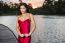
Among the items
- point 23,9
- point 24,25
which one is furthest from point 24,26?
point 23,9

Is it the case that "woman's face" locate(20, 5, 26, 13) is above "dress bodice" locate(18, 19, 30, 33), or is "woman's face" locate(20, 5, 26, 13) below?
above

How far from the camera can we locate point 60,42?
537 inches

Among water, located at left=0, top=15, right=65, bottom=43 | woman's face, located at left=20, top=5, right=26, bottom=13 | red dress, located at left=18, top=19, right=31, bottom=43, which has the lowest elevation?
water, located at left=0, top=15, right=65, bottom=43

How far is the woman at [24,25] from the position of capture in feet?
16.8

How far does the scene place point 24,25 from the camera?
5.20m

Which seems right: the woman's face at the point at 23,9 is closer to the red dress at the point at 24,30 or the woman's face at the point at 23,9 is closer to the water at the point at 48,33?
the red dress at the point at 24,30

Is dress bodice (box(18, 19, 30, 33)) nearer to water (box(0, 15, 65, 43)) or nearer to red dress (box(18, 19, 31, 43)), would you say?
red dress (box(18, 19, 31, 43))

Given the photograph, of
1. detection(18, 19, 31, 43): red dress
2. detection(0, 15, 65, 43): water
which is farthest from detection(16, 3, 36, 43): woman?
detection(0, 15, 65, 43): water

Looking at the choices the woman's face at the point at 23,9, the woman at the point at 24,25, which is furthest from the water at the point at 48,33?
the woman's face at the point at 23,9

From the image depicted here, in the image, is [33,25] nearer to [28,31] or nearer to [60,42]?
[28,31]

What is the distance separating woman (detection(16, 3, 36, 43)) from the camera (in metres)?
5.12

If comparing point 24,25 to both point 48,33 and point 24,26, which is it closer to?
point 24,26

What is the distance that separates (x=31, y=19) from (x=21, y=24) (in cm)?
17

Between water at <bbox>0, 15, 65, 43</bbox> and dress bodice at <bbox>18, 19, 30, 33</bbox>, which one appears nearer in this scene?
dress bodice at <bbox>18, 19, 30, 33</bbox>
